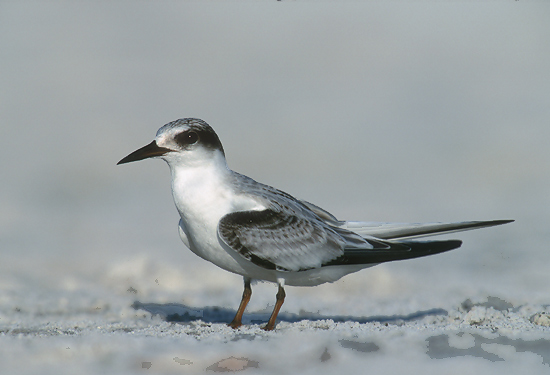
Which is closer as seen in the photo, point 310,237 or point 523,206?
point 310,237

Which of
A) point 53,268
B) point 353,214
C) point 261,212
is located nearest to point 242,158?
point 353,214

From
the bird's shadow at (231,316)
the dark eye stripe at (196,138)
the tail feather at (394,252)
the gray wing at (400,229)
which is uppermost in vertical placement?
the dark eye stripe at (196,138)

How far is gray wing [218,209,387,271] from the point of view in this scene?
533cm

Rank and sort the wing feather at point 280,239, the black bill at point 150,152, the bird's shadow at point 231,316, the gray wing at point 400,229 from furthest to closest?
the bird's shadow at point 231,316
the gray wing at point 400,229
the black bill at point 150,152
the wing feather at point 280,239

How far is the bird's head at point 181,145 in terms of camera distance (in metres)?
5.47

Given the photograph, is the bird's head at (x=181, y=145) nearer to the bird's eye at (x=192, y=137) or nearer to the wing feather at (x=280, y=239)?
the bird's eye at (x=192, y=137)

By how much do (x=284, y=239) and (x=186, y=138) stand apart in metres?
1.04

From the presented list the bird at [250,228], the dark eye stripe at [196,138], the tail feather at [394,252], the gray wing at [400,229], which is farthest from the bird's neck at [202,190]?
the gray wing at [400,229]

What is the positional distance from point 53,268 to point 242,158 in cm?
619

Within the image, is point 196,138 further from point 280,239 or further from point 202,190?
point 280,239

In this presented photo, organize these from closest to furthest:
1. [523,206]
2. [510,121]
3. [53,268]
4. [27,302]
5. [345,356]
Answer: [345,356] → [27,302] → [53,268] → [523,206] → [510,121]

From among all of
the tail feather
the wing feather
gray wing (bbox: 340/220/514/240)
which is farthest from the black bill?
gray wing (bbox: 340/220/514/240)

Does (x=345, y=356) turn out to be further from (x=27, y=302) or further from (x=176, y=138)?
(x=27, y=302)

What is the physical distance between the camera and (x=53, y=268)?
8.45 m
